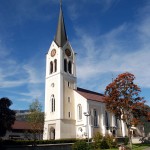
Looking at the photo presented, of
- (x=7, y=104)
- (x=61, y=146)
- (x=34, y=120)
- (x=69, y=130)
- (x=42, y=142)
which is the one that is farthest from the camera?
(x=69, y=130)

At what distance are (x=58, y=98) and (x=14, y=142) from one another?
16370 millimetres

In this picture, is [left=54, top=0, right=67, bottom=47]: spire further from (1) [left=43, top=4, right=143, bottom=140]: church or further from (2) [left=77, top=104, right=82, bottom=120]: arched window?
(2) [left=77, top=104, right=82, bottom=120]: arched window

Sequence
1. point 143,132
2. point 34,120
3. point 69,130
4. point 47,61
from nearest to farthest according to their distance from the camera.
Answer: point 34,120
point 69,130
point 47,61
point 143,132

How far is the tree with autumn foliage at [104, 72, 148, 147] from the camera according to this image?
36.5 metres

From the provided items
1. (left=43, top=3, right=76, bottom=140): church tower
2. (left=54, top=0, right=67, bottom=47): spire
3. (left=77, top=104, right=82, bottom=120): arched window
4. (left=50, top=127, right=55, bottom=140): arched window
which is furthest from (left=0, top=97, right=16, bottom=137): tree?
(left=54, top=0, right=67, bottom=47): spire

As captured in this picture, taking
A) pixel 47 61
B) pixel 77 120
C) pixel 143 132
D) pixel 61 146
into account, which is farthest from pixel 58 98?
pixel 143 132

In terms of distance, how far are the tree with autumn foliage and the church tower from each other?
12240mm

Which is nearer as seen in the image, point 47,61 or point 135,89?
point 135,89

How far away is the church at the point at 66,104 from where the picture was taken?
1797 inches

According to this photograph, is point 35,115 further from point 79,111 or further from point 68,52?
point 68,52

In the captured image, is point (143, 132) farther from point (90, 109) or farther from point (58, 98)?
point (58, 98)

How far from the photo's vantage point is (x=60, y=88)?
155 ft

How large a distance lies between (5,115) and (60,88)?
19010 mm

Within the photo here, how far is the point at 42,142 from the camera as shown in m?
35.5
